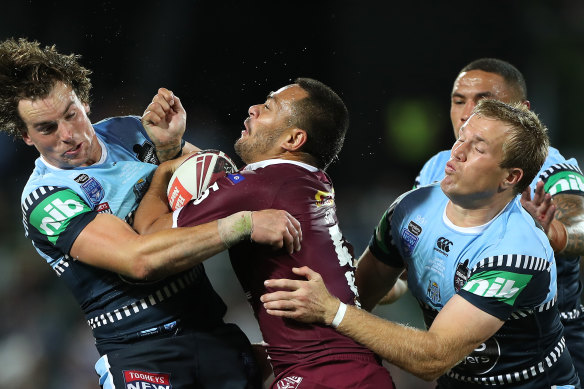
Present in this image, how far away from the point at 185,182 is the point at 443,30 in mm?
7758

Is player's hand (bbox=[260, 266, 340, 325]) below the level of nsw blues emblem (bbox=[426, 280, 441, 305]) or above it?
above

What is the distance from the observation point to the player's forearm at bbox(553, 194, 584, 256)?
182 inches

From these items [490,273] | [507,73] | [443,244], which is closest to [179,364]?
[443,244]

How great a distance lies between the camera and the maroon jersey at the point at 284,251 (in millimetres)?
3693

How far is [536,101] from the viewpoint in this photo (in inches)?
404

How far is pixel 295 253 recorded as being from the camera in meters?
3.72

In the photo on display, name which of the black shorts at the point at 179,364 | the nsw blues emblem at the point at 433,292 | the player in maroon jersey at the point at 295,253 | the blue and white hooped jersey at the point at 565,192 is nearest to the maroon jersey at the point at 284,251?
the player in maroon jersey at the point at 295,253

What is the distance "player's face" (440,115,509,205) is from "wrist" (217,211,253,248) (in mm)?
1163

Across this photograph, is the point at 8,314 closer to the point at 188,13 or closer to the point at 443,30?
the point at 188,13

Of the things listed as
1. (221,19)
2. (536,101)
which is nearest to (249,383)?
(221,19)

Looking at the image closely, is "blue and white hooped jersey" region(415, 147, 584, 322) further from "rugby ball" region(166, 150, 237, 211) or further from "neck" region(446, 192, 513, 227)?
"rugby ball" region(166, 150, 237, 211)

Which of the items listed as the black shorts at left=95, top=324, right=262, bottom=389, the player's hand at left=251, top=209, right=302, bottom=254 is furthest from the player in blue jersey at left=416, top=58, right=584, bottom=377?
the black shorts at left=95, top=324, right=262, bottom=389

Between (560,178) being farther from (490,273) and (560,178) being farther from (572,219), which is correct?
(490,273)

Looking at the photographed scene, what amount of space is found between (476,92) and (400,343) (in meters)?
2.43
